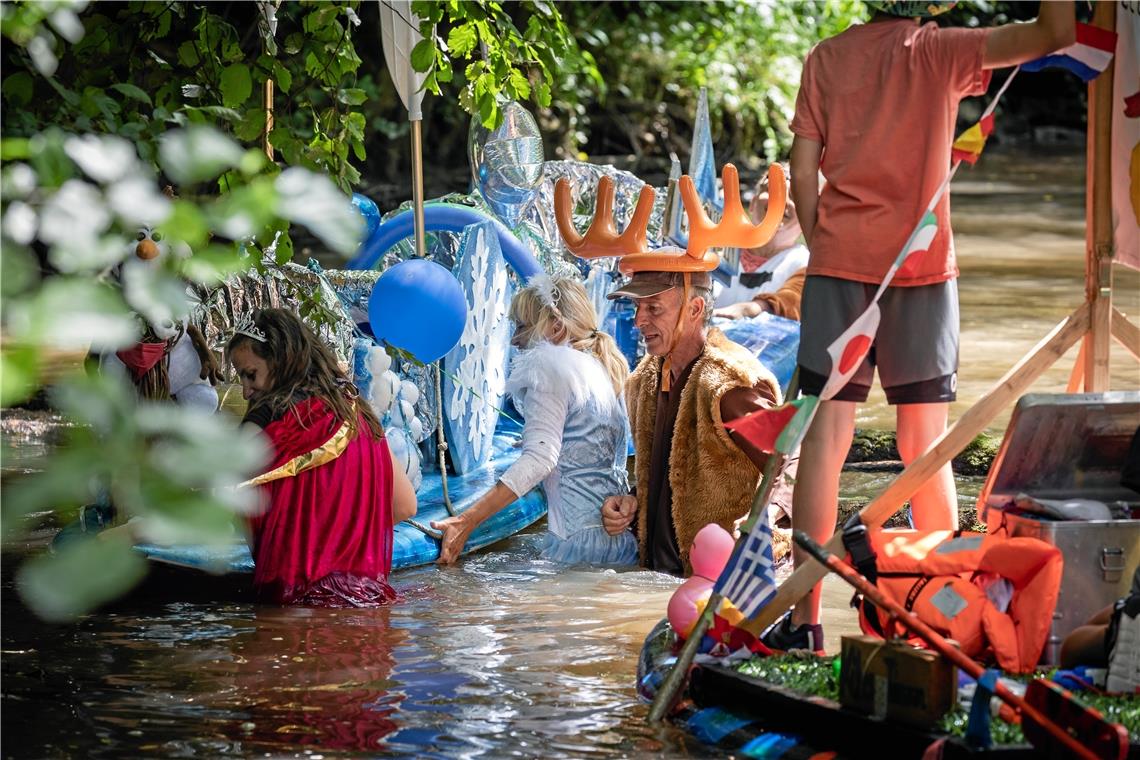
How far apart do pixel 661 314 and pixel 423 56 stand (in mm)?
1078

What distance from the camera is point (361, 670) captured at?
156 inches

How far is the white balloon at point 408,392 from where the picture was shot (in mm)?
5496

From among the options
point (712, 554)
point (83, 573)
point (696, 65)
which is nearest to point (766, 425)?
point (712, 554)

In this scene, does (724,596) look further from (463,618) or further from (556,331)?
(556,331)

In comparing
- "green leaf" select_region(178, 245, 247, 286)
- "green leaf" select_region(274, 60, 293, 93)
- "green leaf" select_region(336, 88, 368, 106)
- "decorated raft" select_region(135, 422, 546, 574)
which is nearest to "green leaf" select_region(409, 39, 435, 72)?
"green leaf" select_region(336, 88, 368, 106)

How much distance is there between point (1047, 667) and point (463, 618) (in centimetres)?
179

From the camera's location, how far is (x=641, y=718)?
11.6ft

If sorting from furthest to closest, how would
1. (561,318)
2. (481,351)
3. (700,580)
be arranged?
1. (481,351)
2. (561,318)
3. (700,580)

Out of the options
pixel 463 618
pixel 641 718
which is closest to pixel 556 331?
pixel 463 618

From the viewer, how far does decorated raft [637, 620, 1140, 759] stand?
9.41ft

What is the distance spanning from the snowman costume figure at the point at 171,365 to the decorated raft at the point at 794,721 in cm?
202

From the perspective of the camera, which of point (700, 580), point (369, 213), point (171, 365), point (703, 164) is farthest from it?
point (703, 164)

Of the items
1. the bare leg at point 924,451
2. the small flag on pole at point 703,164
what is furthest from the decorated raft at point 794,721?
the small flag on pole at point 703,164

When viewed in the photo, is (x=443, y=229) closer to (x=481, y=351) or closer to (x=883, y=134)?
(x=481, y=351)
